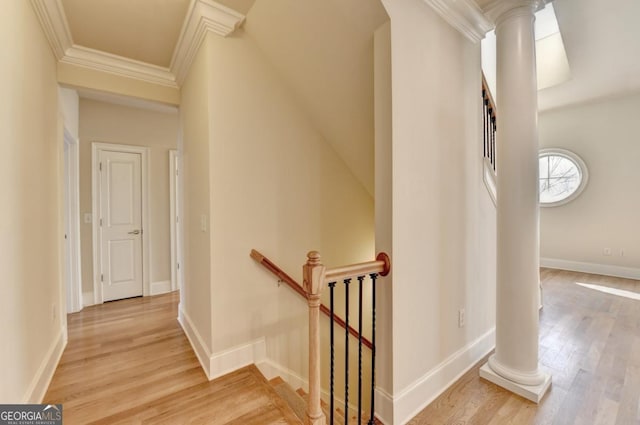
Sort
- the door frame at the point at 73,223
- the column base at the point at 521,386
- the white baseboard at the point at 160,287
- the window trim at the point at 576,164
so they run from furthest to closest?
1. the window trim at the point at 576,164
2. the white baseboard at the point at 160,287
3. the door frame at the point at 73,223
4. the column base at the point at 521,386

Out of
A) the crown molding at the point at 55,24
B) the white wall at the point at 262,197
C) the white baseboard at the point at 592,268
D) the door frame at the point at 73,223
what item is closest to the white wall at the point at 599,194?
the white baseboard at the point at 592,268

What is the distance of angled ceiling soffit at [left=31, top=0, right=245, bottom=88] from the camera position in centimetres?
188

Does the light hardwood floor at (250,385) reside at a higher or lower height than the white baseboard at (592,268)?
lower

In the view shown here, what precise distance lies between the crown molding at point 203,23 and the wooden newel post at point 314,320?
180 cm

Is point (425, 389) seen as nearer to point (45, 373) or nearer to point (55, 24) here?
point (45, 373)

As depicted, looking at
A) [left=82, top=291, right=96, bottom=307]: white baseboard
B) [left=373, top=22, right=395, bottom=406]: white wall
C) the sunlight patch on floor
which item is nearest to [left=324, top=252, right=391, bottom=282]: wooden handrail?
[left=373, top=22, right=395, bottom=406]: white wall

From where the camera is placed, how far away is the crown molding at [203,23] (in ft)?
6.18

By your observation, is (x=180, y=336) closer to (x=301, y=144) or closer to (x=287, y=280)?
(x=287, y=280)

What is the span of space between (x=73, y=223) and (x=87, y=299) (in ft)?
3.23

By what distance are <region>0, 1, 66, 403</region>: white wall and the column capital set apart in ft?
9.00

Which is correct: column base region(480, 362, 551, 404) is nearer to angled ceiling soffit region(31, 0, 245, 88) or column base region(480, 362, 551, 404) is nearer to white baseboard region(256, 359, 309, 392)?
white baseboard region(256, 359, 309, 392)

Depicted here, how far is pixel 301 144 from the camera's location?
95.9 inches

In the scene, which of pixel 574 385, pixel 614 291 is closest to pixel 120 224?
pixel 574 385

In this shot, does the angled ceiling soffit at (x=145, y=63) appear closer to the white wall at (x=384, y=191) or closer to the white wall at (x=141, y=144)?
the white wall at (x=384, y=191)
